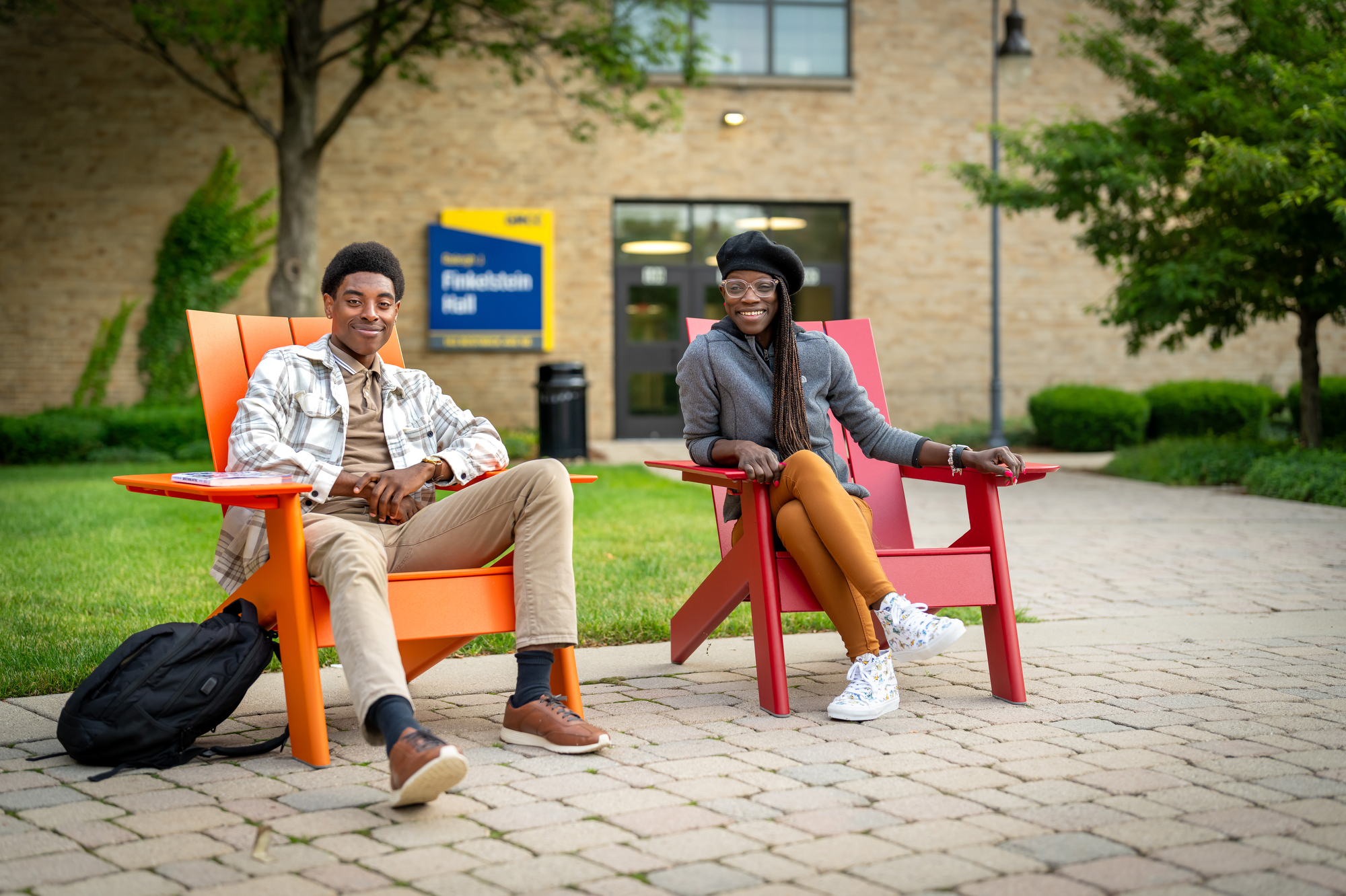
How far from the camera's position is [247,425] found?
3.48 m

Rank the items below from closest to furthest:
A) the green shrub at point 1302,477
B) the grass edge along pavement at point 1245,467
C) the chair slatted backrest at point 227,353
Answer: the chair slatted backrest at point 227,353 → the green shrub at point 1302,477 → the grass edge along pavement at point 1245,467

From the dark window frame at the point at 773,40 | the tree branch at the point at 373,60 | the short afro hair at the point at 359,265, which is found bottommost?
the short afro hair at the point at 359,265

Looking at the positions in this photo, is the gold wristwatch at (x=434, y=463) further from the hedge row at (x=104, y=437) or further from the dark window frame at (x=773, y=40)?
the dark window frame at (x=773, y=40)

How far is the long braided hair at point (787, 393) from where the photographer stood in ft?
12.8

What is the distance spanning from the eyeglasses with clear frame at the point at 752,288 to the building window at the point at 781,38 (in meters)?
14.2

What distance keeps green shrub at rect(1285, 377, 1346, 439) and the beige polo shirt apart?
1354 centimetres

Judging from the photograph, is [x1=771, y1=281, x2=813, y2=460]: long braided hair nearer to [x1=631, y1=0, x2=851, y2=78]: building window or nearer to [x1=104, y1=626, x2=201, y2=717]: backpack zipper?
[x1=104, y1=626, x2=201, y2=717]: backpack zipper

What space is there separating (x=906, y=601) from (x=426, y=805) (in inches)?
61.1

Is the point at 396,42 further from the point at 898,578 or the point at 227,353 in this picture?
the point at 898,578

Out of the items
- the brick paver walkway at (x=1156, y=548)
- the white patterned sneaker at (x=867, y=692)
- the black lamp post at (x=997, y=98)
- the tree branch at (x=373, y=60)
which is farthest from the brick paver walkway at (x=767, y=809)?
the tree branch at (x=373, y=60)

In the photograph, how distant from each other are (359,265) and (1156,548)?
543cm

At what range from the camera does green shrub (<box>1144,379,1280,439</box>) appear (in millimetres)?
16156

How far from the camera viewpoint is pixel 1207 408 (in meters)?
16.2

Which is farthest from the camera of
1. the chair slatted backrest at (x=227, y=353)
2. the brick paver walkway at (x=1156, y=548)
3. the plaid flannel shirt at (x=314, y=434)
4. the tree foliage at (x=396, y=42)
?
the tree foliage at (x=396, y=42)
